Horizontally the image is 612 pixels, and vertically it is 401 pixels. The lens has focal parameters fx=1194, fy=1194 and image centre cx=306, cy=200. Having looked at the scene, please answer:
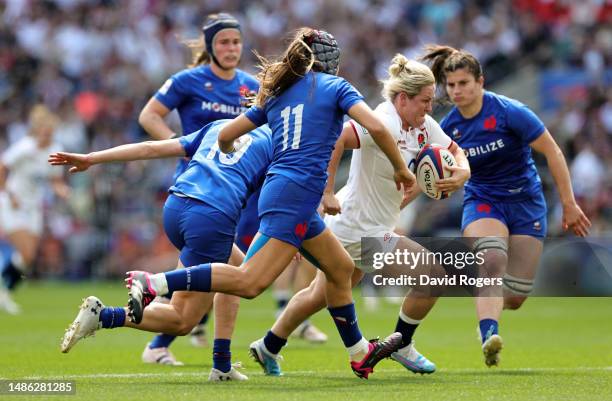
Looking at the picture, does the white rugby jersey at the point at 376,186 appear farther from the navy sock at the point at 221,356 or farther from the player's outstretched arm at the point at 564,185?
the navy sock at the point at 221,356

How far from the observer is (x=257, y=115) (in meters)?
7.47

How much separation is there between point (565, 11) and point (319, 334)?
1348 cm

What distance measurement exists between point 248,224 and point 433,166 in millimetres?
2263

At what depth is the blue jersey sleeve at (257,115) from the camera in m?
7.46

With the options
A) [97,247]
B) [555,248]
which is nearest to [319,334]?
[555,248]

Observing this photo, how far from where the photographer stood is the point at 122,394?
23.0ft

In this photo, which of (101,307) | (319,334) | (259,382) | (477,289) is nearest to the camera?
(101,307)

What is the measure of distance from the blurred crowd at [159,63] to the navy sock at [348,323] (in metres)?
11.6

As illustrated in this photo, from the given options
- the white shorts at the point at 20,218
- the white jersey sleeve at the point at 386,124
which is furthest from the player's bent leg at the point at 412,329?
the white shorts at the point at 20,218

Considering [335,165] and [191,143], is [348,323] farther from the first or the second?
[191,143]

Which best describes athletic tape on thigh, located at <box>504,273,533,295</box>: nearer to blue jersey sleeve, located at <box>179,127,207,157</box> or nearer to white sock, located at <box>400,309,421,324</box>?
white sock, located at <box>400,309,421,324</box>

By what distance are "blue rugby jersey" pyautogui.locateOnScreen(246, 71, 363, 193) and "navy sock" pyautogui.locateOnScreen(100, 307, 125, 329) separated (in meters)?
1.28

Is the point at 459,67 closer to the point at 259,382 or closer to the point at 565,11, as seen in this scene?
the point at 259,382

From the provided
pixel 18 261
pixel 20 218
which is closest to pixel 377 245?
pixel 18 261
